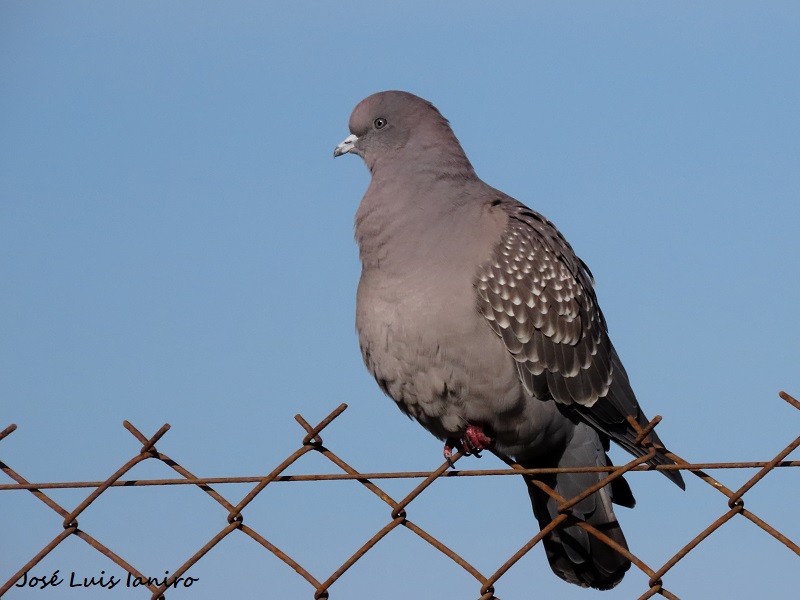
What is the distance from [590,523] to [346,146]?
2084 millimetres

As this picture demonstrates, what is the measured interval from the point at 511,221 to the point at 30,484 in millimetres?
2439

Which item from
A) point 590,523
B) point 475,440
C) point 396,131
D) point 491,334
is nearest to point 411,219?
point 491,334

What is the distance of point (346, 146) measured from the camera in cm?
526

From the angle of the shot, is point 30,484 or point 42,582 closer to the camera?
point 30,484

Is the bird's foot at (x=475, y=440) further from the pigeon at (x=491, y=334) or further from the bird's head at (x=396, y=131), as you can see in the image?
the bird's head at (x=396, y=131)

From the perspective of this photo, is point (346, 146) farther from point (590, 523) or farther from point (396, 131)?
point (590, 523)

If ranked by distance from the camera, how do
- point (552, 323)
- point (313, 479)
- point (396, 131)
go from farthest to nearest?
point (396, 131) → point (552, 323) → point (313, 479)

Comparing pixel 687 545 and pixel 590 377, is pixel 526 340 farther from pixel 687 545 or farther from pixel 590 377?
pixel 687 545

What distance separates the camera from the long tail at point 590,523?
Result: 4.57 metres

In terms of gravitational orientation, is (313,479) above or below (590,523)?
below

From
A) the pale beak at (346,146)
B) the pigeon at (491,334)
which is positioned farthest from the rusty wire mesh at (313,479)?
the pale beak at (346,146)

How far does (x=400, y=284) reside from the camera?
4.36 m

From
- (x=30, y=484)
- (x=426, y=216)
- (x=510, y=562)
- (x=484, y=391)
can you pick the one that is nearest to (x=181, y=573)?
(x=30, y=484)

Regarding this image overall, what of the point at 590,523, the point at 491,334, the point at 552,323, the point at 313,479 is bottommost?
the point at 313,479
